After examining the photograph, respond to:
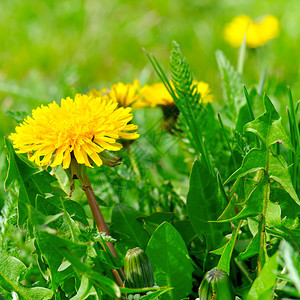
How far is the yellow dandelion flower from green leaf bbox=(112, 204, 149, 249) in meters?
0.18

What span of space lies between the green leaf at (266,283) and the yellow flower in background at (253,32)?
1.66 metres

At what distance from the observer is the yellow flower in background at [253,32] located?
7.13ft

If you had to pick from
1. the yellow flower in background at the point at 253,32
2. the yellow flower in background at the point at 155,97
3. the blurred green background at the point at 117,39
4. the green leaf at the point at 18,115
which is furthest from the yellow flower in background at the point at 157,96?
the yellow flower in background at the point at 253,32

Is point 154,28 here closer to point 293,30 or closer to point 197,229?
point 293,30

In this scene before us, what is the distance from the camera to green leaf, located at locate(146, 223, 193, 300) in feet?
2.56

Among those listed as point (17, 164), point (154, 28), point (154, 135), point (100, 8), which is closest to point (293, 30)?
point (154, 28)

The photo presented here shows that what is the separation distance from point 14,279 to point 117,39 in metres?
1.99

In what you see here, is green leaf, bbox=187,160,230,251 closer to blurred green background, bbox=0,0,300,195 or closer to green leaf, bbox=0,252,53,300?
green leaf, bbox=0,252,53,300

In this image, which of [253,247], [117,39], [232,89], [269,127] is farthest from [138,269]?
[117,39]

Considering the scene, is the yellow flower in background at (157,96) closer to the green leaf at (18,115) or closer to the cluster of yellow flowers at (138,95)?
the cluster of yellow flowers at (138,95)

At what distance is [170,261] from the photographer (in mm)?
796

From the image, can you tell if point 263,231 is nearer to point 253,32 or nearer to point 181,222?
point 181,222

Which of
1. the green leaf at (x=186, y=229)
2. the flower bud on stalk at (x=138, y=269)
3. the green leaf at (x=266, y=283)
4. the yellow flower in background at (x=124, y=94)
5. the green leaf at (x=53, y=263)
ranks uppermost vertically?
the yellow flower in background at (x=124, y=94)

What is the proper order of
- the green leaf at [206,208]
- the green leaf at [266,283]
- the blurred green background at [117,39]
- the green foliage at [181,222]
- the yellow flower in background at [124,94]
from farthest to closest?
the blurred green background at [117,39] < the yellow flower in background at [124,94] < the green leaf at [206,208] < the green foliage at [181,222] < the green leaf at [266,283]
